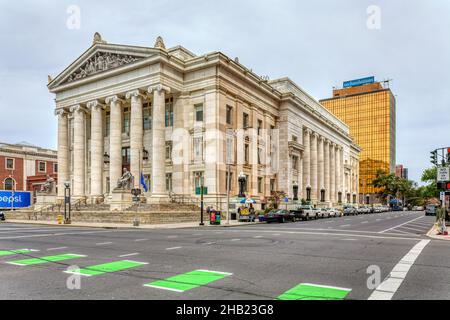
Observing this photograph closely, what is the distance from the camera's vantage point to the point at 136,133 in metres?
42.3

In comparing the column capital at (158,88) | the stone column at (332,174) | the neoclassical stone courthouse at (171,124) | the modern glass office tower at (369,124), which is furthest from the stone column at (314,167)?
the modern glass office tower at (369,124)

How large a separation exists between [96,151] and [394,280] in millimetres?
44091

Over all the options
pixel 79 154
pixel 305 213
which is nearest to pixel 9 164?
pixel 79 154

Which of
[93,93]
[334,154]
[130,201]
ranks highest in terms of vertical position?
[93,93]

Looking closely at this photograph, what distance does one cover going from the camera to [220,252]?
13383 mm

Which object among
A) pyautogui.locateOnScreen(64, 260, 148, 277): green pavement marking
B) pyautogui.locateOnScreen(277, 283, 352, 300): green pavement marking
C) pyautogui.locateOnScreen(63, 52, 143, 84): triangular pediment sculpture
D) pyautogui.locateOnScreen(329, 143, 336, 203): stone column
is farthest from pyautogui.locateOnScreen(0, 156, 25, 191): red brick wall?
pyautogui.locateOnScreen(277, 283, 352, 300): green pavement marking

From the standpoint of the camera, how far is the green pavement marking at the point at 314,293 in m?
7.02

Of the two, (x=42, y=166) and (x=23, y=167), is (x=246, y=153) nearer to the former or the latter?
(x=23, y=167)

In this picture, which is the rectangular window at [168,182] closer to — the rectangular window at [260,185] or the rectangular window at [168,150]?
the rectangular window at [168,150]

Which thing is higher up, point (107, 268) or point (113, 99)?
point (113, 99)

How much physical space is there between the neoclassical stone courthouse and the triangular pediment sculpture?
0.14 metres
